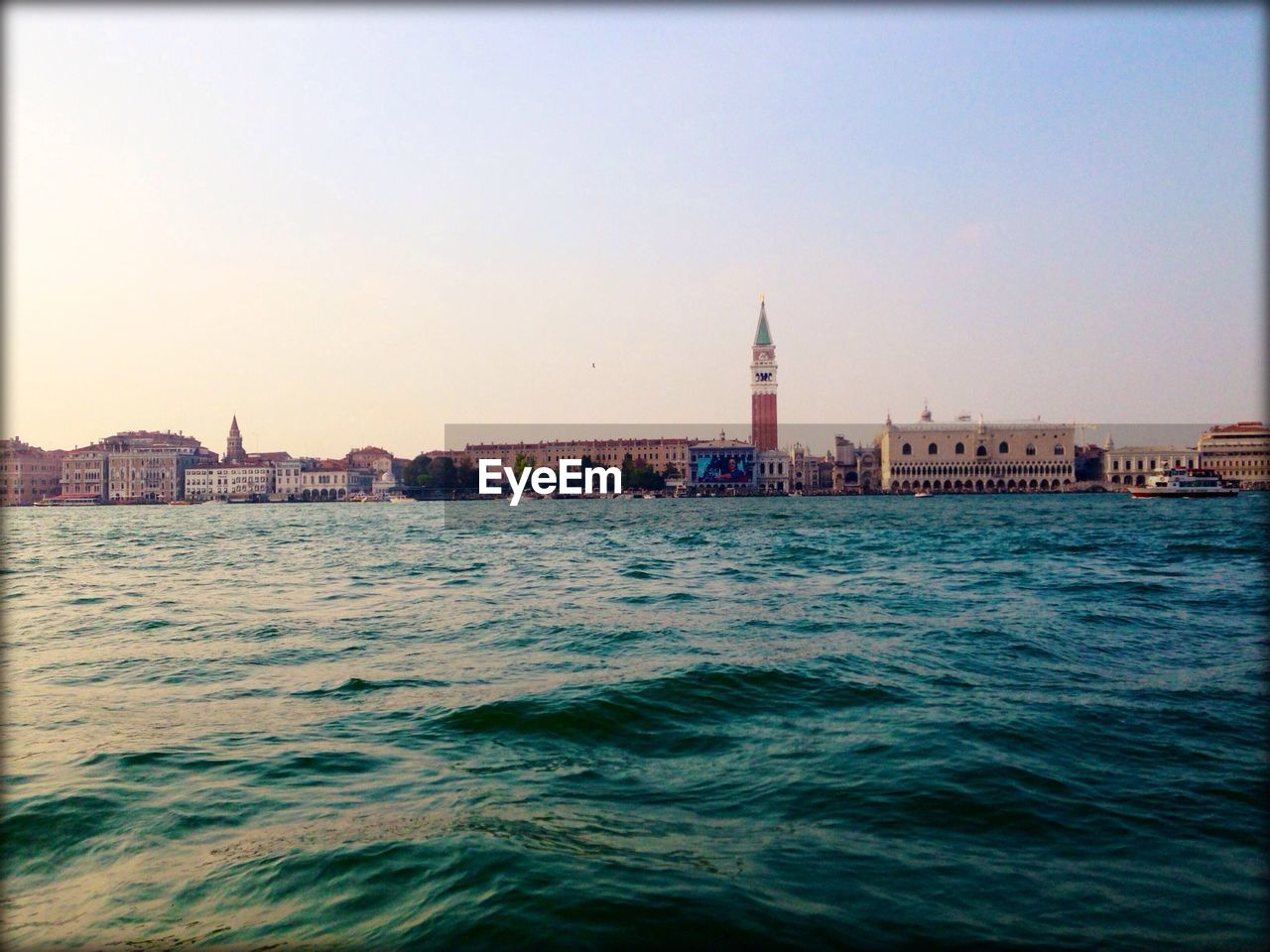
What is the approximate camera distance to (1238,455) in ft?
262

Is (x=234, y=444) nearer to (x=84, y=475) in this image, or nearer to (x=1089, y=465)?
(x=84, y=475)

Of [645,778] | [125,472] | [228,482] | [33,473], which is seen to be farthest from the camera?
[228,482]

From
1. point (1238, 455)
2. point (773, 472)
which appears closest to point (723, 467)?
point (773, 472)

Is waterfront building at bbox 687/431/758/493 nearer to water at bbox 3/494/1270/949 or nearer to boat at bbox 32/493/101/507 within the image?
boat at bbox 32/493/101/507

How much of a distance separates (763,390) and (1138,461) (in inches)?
1476

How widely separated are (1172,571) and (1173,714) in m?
9.53

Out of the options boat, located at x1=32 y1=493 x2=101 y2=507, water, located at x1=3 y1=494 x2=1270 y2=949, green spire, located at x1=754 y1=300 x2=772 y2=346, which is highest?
green spire, located at x1=754 y1=300 x2=772 y2=346

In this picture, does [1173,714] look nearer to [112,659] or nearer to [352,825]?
[352,825]

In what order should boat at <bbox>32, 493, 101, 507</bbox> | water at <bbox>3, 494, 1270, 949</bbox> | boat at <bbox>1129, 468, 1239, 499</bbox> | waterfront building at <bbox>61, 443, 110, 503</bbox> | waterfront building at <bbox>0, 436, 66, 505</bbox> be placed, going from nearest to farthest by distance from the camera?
water at <bbox>3, 494, 1270, 949</bbox>, boat at <bbox>1129, 468, 1239, 499</bbox>, waterfront building at <bbox>0, 436, 66, 505</bbox>, boat at <bbox>32, 493, 101, 507</bbox>, waterfront building at <bbox>61, 443, 110, 503</bbox>

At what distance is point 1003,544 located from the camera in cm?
1903

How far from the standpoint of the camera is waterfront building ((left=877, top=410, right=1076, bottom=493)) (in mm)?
85562

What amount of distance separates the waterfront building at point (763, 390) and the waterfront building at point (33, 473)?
6639 centimetres

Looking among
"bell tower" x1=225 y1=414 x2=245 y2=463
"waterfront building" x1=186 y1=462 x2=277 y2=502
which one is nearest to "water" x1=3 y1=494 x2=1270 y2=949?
"waterfront building" x1=186 y1=462 x2=277 y2=502

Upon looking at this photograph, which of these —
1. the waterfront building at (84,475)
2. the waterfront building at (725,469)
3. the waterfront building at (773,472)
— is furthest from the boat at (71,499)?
the waterfront building at (773,472)
